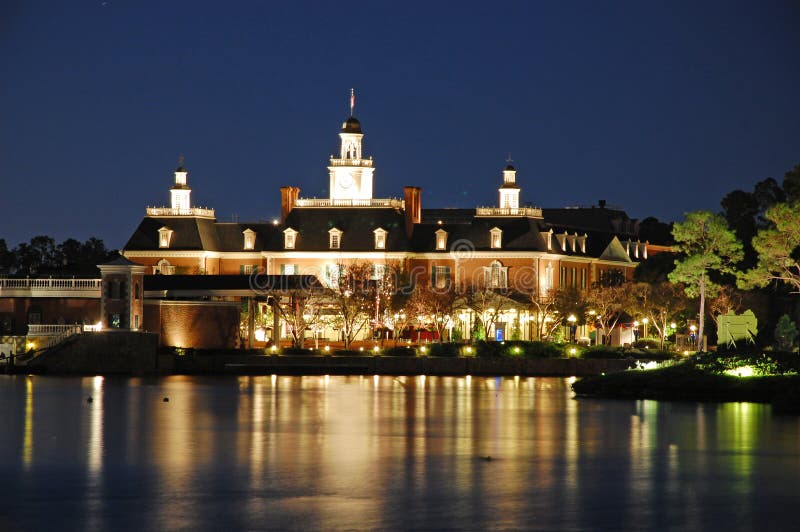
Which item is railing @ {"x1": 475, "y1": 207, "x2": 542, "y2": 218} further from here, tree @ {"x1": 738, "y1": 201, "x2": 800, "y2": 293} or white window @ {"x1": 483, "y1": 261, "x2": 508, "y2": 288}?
tree @ {"x1": 738, "y1": 201, "x2": 800, "y2": 293}

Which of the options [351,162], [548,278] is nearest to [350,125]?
[351,162]

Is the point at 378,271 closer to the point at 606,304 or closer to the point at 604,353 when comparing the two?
the point at 606,304

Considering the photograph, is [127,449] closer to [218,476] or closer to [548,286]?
[218,476]

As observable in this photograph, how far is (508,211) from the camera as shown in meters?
104

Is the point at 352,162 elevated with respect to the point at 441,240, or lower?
elevated

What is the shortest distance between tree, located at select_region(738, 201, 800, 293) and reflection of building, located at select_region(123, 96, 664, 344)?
3928 cm

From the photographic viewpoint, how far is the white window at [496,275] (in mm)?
102312

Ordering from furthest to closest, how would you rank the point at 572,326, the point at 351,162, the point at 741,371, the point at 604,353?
the point at 351,162 < the point at 572,326 < the point at 604,353 < the point at 741,371

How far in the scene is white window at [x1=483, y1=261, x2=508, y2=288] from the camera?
102 m

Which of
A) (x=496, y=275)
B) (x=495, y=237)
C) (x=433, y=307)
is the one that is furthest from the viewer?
(x=495, y=237)

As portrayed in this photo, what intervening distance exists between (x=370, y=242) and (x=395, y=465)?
252ft

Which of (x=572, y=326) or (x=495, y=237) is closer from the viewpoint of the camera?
(x=572, y=326)

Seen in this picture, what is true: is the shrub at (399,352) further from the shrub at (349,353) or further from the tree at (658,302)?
the tree at (658,302)

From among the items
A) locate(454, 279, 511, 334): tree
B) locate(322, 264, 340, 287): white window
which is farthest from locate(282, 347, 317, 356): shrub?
locate(322, 264, 340, 287): white window
